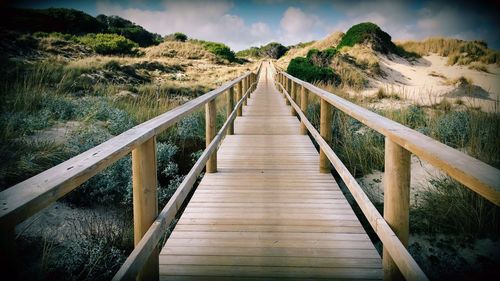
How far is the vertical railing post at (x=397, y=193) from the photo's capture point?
70.9 inches

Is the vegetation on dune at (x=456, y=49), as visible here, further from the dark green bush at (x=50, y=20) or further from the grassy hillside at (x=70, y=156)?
the dark green bush at (x=50, y=20)

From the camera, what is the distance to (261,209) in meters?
3.33

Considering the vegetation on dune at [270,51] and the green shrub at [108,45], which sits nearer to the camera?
the green shrub at [108,45]

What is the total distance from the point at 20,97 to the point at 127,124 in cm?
228

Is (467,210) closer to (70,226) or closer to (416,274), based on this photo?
(416,274)

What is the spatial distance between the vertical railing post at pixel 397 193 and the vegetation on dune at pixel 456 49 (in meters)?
25.8

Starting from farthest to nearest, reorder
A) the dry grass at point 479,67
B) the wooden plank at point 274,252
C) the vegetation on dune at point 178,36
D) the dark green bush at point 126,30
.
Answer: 1. the vegetation on dune at point 178,36
2. the dark green bush at point 126,30
3. the dry grass at point 479,67
4. the wooden plank at point 274,252

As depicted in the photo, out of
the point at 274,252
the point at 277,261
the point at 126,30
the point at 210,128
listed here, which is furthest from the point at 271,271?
the point at 126,30

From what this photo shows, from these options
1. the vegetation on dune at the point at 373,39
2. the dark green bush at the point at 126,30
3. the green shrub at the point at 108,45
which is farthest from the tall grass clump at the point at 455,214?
the dark green bush at the point at 126,30

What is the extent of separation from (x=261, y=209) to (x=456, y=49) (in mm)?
30441

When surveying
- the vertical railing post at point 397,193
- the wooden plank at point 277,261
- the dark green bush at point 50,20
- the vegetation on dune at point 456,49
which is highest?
the dark green bush at point 50,20

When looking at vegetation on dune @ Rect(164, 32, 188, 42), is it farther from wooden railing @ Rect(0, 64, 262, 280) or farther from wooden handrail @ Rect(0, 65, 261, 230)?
wooden handrail @ Rect(0, 65, 261, 230)

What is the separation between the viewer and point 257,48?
106750 millimetres

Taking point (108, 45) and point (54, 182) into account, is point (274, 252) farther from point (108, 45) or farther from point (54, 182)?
point (108, 45)
